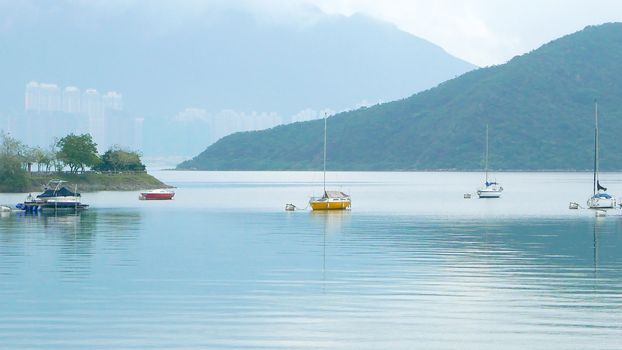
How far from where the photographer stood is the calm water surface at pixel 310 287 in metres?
35.4

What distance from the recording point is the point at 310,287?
4809 cm

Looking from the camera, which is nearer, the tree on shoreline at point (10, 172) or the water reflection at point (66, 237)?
the water reflection at point (66, 237)

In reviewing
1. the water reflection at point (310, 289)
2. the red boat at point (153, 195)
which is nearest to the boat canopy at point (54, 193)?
the red boat at point (153, 195)

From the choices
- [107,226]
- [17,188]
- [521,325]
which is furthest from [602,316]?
[17,188]

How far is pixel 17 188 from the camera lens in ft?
597

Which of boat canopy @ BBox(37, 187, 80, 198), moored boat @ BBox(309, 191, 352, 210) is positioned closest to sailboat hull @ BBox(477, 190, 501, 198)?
moored boat @ BBox(309, 191, 352, 210)

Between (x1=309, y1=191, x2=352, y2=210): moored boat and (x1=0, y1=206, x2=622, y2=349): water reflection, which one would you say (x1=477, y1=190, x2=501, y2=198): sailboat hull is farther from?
(x1=0, y1=206, x2=622, y2=349): water reflection

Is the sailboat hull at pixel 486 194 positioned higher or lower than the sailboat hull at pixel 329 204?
higher

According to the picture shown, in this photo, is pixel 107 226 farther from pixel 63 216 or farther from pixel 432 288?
pixel 432 288

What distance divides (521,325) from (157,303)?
1419 centimetres

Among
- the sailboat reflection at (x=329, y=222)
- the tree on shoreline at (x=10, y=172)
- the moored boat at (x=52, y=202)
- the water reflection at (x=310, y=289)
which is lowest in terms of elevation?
the water reflection at (x=310, y=289)

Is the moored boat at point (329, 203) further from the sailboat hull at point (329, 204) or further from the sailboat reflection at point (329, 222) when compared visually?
the sailboat reflection at point (329, 222)

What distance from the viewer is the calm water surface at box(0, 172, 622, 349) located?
35.4 meters

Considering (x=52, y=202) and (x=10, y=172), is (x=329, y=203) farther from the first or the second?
(x=10, y=172)
